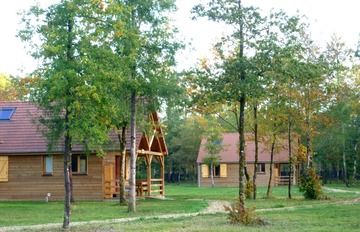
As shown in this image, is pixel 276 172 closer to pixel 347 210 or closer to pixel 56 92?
pixel 347 210

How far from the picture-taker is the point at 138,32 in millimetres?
23453

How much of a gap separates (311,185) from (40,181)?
15.3m

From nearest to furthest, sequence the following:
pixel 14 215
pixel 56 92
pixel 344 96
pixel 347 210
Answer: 1. pixel 56 92
2. pixel 347 210
3. pixel 14 215
4. pixel 344 96

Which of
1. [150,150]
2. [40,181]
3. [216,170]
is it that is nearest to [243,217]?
[40,181]

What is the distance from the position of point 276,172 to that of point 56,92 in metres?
46.7

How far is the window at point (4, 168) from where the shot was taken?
33.9 m

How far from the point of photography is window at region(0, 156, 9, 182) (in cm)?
3391

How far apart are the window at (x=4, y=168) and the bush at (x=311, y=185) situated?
55.1 ft

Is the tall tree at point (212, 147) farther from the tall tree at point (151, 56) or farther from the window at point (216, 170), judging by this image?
the tall tree at point (151, 56)

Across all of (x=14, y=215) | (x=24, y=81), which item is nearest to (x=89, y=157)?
(x=14, y=215)

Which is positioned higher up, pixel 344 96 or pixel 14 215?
pixel 344 96

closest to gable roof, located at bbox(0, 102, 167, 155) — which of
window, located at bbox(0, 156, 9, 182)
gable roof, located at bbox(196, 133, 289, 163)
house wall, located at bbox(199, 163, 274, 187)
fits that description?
window, located at bbox(0, 156, 9, 182)

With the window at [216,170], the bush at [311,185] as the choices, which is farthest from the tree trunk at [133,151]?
the window at [216,170]

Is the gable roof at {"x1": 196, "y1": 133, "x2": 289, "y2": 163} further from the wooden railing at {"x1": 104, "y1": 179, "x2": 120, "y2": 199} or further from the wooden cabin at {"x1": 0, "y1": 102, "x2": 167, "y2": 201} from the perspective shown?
the wooden railing at {"x1": 104, "y1": 179, "x2": 120, "y2": 199}
